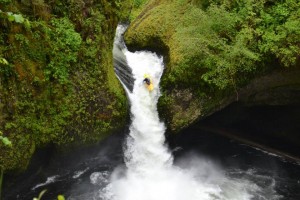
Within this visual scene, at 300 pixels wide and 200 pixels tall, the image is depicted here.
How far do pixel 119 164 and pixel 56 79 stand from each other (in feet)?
10.5

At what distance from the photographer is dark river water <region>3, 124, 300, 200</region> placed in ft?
29.7

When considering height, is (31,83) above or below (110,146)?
above

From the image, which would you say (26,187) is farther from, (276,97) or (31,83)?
(276,97)

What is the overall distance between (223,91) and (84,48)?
14.5ft

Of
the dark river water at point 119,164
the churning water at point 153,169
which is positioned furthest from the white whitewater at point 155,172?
the dark river water at point 119,164

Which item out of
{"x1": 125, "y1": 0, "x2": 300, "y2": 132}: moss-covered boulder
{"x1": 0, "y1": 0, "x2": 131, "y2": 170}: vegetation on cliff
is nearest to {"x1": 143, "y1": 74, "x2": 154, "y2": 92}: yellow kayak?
{"x1": 125, "y1": 0, "x2": 300, "y2": 132}: moss-covered boulder

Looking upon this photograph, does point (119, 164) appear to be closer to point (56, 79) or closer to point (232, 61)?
point (56, 79)

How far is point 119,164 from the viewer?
1023cm

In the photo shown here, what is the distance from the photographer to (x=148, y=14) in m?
13.8

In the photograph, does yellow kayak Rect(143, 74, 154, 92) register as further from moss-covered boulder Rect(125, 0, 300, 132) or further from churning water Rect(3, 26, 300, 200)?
moss-covered boulder Rect(125, 0, 300, 132)

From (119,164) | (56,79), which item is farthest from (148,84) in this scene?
(56,79)

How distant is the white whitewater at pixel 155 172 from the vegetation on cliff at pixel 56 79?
735 millimetres

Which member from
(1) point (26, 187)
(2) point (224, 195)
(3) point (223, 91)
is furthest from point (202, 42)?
(1) point (26, 187)

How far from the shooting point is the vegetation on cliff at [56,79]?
26.8 ft
